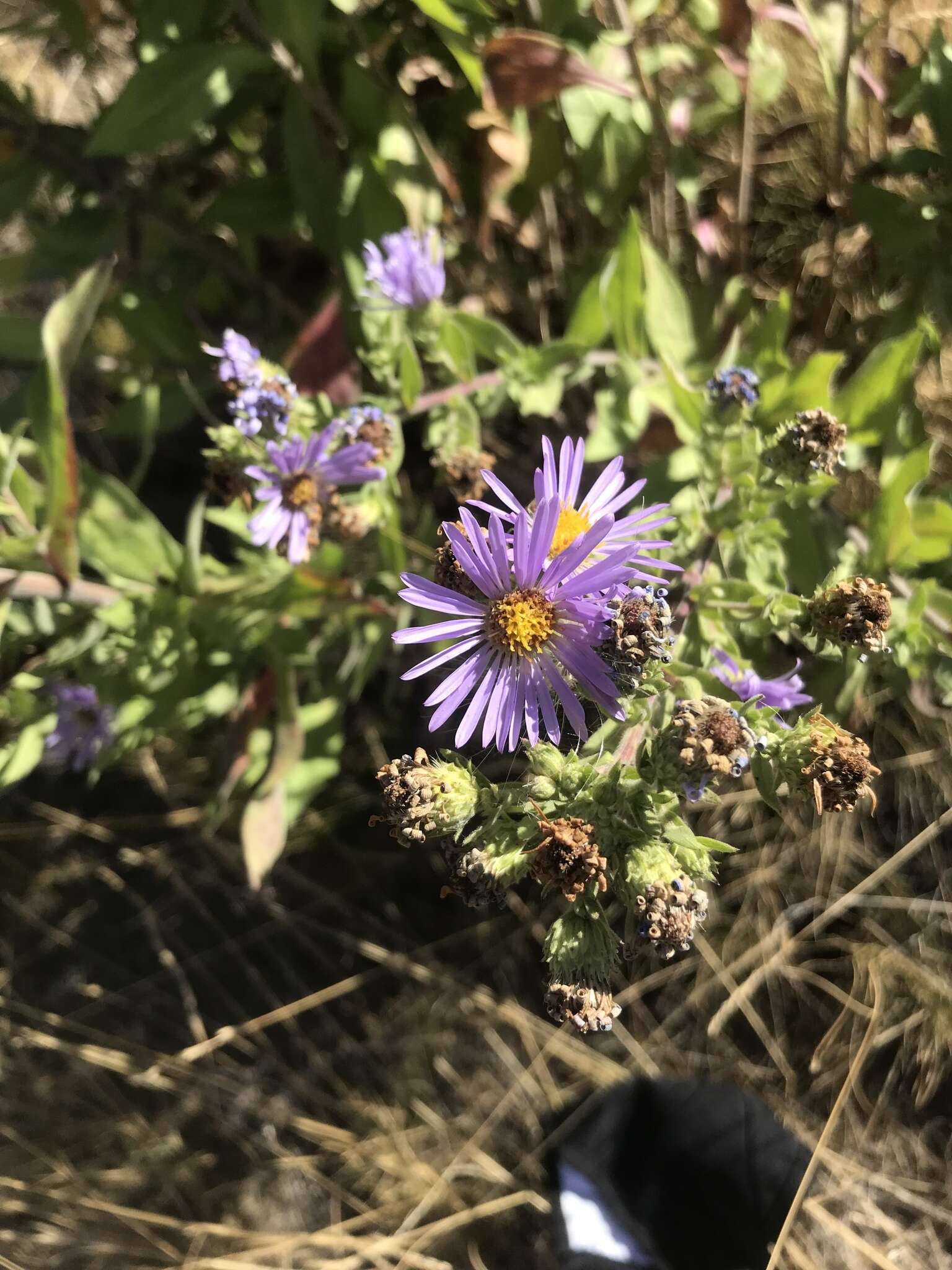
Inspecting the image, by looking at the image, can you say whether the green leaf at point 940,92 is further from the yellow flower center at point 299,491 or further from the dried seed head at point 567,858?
the dried seed head at point 567,858

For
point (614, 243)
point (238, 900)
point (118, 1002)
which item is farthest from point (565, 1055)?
point (614, 243)

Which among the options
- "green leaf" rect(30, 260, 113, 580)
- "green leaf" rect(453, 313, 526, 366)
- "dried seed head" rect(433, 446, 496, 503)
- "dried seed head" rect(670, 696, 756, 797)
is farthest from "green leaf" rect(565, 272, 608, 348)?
"dried seed head" rect(670, 696, 756, 797)

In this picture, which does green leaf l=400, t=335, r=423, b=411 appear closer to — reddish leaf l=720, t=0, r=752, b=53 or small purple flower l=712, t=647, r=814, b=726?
small purple flower l=712, t=647, r=814, b=726

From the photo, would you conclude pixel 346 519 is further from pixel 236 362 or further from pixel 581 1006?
pixel 581 1006

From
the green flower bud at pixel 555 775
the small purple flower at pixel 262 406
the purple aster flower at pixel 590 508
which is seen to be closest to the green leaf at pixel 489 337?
the small purple flower at pixel 262 406

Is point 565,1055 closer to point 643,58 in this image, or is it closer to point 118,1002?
point 118,1002
